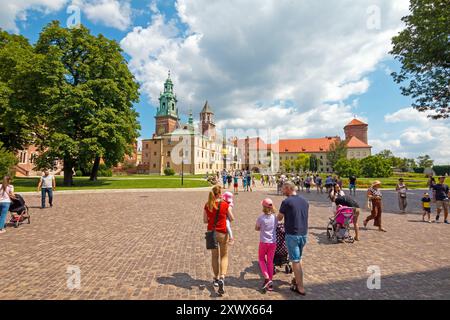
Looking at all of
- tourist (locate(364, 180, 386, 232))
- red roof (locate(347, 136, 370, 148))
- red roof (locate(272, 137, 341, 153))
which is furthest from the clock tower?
tourist (locate(364, 180, 386, 232))

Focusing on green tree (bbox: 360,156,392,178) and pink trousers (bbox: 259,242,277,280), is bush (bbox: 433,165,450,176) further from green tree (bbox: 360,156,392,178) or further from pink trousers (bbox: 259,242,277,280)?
pink trousers (bbox: 259,242,277,280)

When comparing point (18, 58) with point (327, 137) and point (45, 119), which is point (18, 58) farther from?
point (327, 137)

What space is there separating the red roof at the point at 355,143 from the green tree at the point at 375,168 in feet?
195

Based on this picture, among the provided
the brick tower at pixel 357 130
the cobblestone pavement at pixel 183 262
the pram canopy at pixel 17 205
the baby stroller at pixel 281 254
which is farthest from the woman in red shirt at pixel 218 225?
the brick tower at pixel 357 130

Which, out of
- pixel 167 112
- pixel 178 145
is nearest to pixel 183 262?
pixel 178 145

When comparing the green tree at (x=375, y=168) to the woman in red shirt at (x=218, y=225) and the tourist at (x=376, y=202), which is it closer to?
the tourist at (x=376, y=202)

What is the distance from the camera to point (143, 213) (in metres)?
12.8

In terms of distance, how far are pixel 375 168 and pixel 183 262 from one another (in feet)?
195

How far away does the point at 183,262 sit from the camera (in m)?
6.00

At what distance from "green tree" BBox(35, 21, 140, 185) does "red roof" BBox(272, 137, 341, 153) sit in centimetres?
Answer: 11058

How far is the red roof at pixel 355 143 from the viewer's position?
4357 inches

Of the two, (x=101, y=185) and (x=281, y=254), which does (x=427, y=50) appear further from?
(x=101, y=185)

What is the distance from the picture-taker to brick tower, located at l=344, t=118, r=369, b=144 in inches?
4563
